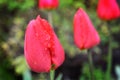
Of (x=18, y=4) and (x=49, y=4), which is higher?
(x=49, y=4)

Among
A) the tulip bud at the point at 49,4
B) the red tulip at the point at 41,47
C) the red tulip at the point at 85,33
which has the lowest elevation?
the tulip bud at the point at 49,4

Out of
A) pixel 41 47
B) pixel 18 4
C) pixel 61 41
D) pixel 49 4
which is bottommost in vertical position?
pixel 61 41

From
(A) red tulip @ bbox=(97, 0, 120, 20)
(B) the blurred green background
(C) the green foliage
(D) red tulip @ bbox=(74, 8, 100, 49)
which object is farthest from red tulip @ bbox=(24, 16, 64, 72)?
(C) the green foliage

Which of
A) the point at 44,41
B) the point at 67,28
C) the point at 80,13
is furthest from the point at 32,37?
the point at 67,28

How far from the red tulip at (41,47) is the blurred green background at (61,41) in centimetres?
226

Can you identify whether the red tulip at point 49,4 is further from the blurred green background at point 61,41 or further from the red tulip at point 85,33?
the blurred green background at point 61,41

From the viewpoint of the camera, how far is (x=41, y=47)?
6.03ft

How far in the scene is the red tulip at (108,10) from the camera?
8.21ft

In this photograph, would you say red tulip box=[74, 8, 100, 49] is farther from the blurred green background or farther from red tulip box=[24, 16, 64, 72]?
the blurred green background

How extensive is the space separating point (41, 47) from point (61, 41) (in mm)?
2332

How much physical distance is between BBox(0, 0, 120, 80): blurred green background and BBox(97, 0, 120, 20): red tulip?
1632mm

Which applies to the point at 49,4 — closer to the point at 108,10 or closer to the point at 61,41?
the point at 108,10

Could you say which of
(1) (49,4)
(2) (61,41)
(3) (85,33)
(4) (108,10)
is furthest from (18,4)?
(3) (85,33)

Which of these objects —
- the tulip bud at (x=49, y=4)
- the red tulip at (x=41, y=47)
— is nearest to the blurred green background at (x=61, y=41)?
the tulip bud at (x=49, y=4)
